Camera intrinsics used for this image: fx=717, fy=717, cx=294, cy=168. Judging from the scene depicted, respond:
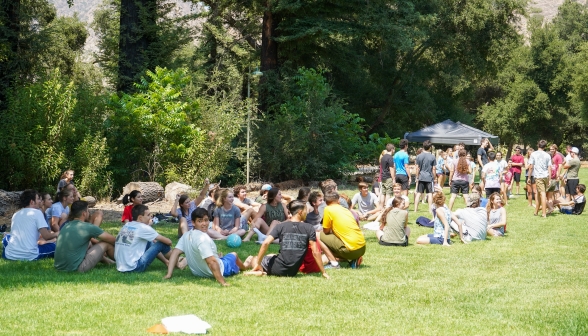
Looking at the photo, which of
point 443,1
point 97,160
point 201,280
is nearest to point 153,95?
point 97,160

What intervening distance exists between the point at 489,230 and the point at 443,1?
28.0 meters

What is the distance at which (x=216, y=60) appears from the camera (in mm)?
30109

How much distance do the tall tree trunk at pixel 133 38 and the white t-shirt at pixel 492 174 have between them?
12.2 meters

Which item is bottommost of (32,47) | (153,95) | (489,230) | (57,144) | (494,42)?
(489,230)

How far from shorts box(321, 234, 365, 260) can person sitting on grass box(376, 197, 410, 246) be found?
8.29 feet

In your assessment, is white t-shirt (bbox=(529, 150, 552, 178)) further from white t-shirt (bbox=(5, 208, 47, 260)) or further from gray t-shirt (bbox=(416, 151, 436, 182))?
white t-shirt (bbox=(5, 208, 47, 260))

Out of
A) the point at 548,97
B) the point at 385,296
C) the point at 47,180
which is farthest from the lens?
the point at 548,97

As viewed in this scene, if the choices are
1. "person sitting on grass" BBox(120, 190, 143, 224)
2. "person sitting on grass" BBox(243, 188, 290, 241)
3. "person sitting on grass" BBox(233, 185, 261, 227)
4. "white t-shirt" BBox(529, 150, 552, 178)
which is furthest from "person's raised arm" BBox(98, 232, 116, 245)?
"white t-shirt" BBox(529, 150, 552, 178)

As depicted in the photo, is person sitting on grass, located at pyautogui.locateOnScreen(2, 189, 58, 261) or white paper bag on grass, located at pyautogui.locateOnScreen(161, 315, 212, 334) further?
person sitting on grass, located at pyautogui.locateOnScreen(2, 189, 58, 261)

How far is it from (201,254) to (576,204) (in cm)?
1322

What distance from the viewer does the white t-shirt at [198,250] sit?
917cm

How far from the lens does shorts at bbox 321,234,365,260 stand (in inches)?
410

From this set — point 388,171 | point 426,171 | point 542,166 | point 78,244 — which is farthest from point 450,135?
point 78,244

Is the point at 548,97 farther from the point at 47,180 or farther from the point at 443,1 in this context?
the point at 47,180
